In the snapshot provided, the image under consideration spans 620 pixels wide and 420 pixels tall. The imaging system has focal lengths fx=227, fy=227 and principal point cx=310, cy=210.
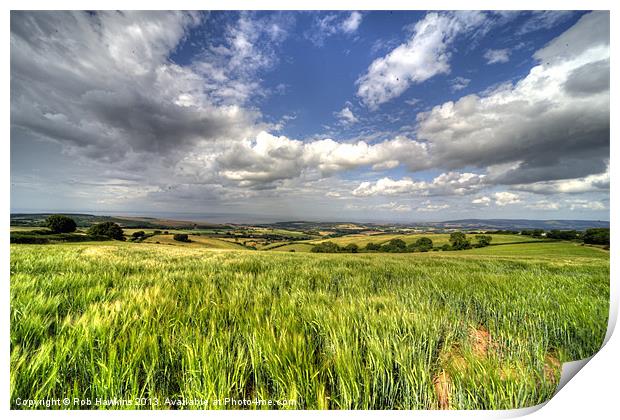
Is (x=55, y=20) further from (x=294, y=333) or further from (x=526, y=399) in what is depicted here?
(x=526, y=399)

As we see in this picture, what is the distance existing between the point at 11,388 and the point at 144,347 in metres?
0.61

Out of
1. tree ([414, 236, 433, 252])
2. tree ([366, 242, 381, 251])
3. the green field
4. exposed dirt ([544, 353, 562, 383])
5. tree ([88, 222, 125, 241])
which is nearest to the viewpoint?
the green field

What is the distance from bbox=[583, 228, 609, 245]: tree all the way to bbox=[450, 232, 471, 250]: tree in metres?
1.60

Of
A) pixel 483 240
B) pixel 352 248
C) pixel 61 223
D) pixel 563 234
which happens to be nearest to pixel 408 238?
pixel 483 240

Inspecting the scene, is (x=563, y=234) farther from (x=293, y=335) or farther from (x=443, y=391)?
(x=293, y=335)

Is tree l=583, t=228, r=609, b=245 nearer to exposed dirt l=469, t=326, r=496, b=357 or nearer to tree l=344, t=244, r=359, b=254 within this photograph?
exposed dirt l=469, t=326, r=496, b=357

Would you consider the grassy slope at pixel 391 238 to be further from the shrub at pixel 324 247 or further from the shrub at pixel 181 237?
the shrub at pixel 181 237

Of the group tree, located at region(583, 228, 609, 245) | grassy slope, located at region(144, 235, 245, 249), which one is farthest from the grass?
grassy slope, located at region(144, 235, 245, 249)

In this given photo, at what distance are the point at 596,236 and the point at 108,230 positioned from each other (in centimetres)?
575

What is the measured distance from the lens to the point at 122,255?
111 inches

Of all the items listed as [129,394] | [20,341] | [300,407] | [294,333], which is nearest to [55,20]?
[20,341]

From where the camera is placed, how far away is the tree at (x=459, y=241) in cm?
423

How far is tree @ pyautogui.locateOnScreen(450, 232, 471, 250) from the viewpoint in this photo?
423 centimetres

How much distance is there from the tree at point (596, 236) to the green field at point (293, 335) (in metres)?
0.13
